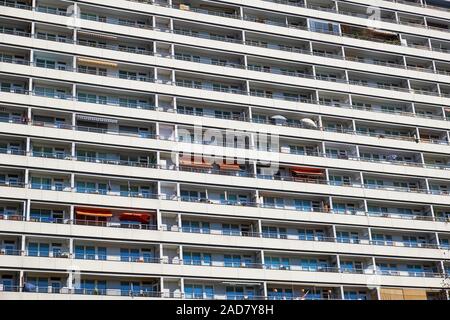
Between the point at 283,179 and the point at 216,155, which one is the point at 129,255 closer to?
the point at 216,155

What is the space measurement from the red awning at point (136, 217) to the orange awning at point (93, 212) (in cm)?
119

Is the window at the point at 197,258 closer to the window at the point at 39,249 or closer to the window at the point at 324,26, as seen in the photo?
the window at the point at 39,249

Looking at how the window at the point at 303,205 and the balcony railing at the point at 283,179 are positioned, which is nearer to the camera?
the balcony railing at the point at 283,179

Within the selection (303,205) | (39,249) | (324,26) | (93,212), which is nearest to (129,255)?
(93,212)

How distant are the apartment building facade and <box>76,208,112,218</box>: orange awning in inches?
4.5

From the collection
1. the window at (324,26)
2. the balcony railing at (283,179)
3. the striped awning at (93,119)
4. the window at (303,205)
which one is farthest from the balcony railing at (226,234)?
the window at (324,26)

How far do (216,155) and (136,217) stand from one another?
9.75m

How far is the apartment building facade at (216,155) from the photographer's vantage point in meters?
58.4

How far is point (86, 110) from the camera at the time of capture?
62375 mm

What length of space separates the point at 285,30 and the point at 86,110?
932 inches

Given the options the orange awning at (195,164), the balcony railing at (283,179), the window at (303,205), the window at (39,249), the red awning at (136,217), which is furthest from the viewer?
the window at (303,205)

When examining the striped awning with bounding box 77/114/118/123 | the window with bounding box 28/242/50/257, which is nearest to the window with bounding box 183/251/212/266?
the window with bounding box 28/242/50/257

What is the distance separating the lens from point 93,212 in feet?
193

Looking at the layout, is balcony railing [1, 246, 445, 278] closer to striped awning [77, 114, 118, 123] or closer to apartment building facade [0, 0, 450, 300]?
apartment building facade [0, 0, 450, 300]
